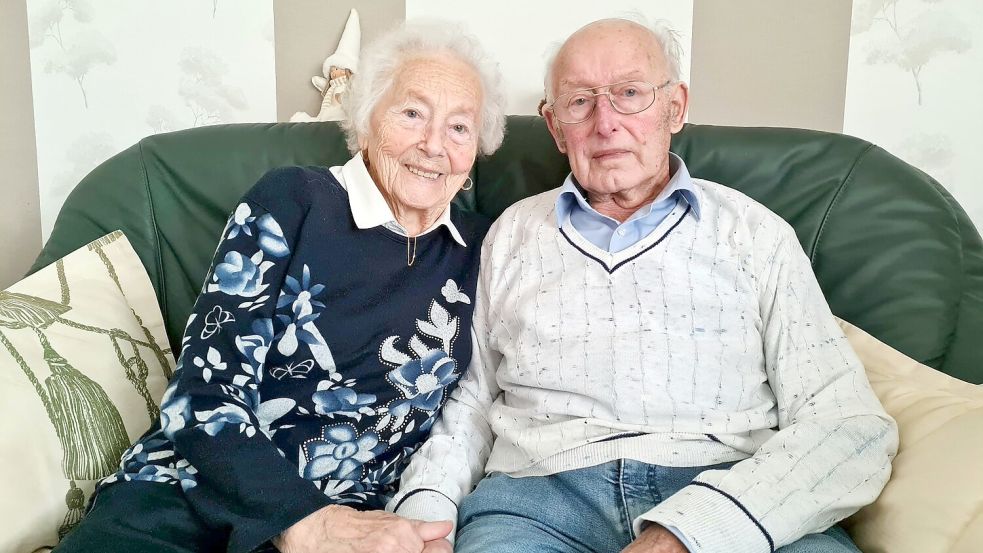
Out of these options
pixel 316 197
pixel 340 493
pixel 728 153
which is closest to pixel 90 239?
pixel 316 197

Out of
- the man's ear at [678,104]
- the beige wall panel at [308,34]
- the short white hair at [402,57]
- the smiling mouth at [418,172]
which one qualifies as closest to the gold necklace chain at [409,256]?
the smiling mouth at [418,172]

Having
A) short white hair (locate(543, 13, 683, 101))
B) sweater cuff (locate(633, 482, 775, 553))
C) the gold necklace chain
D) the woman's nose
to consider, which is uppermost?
short white hair (locate(543, 13, 683, 101))

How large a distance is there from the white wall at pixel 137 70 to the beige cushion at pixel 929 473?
1.87 m

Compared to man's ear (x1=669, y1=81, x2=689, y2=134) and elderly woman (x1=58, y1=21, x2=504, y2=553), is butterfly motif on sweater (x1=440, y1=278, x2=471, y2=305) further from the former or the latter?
man's ear (x1=669, y1=81, x2=689, y2=134)

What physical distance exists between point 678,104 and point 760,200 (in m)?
0.29

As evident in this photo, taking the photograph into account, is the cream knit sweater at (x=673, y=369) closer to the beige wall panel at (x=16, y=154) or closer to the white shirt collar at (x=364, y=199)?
the white shirt collar at (x=364, y=199)

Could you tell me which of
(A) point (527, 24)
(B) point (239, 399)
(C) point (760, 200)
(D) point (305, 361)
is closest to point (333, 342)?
(D) point (305, 361)

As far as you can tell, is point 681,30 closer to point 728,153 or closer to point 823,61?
point 823,61

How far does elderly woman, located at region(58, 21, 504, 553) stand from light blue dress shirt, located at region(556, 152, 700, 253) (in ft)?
0.70

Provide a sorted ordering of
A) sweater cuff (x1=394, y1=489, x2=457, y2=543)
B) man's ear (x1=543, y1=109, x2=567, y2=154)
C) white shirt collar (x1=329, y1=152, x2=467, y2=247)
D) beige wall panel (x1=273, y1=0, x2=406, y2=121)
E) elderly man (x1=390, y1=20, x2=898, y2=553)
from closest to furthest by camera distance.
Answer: elderly man (x1=390, y1=20, x2=898, y2=553) < sweater cuff (x1=394, y1=489, x2=457, y2=543) < white shirt collar (x1=329, y1=152, x2=467, y2=247) < man's ear (x1=543, y1=109, x2=567, y2=154) < beige wall panel (x1=273, y1=0, x2=406, y2=121)

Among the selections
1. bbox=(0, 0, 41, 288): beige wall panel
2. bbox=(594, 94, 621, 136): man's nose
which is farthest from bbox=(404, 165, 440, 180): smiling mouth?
bbox=(0, 0, 41, 288): beige wall panel

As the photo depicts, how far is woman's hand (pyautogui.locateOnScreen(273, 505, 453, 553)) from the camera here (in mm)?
1168

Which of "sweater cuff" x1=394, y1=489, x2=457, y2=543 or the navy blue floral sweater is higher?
the navy blue floral sweater

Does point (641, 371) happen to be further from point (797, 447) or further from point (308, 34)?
point (308, 34)
